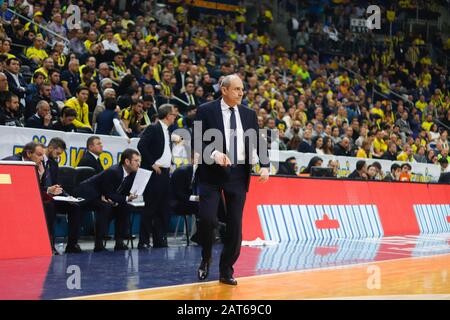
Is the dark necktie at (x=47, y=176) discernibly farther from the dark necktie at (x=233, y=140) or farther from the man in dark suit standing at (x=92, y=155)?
the dark necktie at (x=233, y=140)

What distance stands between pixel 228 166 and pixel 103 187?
405 centimetres

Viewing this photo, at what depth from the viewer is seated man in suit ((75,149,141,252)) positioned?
1081cm

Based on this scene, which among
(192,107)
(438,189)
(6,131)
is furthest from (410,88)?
(6,131)

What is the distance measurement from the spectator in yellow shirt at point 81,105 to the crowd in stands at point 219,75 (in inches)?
0.9

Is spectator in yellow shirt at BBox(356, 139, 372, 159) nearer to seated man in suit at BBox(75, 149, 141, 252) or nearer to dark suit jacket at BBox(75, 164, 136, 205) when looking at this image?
seated man in suit at BBox(75, 149, 141, 252)

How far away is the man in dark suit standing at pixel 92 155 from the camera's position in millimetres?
11758

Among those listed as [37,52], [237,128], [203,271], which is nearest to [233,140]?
[237,128]

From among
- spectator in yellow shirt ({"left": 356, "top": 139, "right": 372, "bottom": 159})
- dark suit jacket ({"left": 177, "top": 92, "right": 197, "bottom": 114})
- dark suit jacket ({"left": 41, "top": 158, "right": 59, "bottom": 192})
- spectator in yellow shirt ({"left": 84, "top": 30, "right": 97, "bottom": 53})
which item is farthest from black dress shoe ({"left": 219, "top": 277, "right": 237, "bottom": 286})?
spectator in yellow shirt ({"left": 356, "top": 139, "right": 372, "bottom": 159})

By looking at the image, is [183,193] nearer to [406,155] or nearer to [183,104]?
[183,104]

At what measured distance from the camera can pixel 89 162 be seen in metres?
11.7

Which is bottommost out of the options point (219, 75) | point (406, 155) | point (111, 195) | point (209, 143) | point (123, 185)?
point (406, 155)

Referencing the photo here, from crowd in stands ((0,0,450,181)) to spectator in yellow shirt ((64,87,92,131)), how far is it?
22 mm

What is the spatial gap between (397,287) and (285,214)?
19.2 feet
